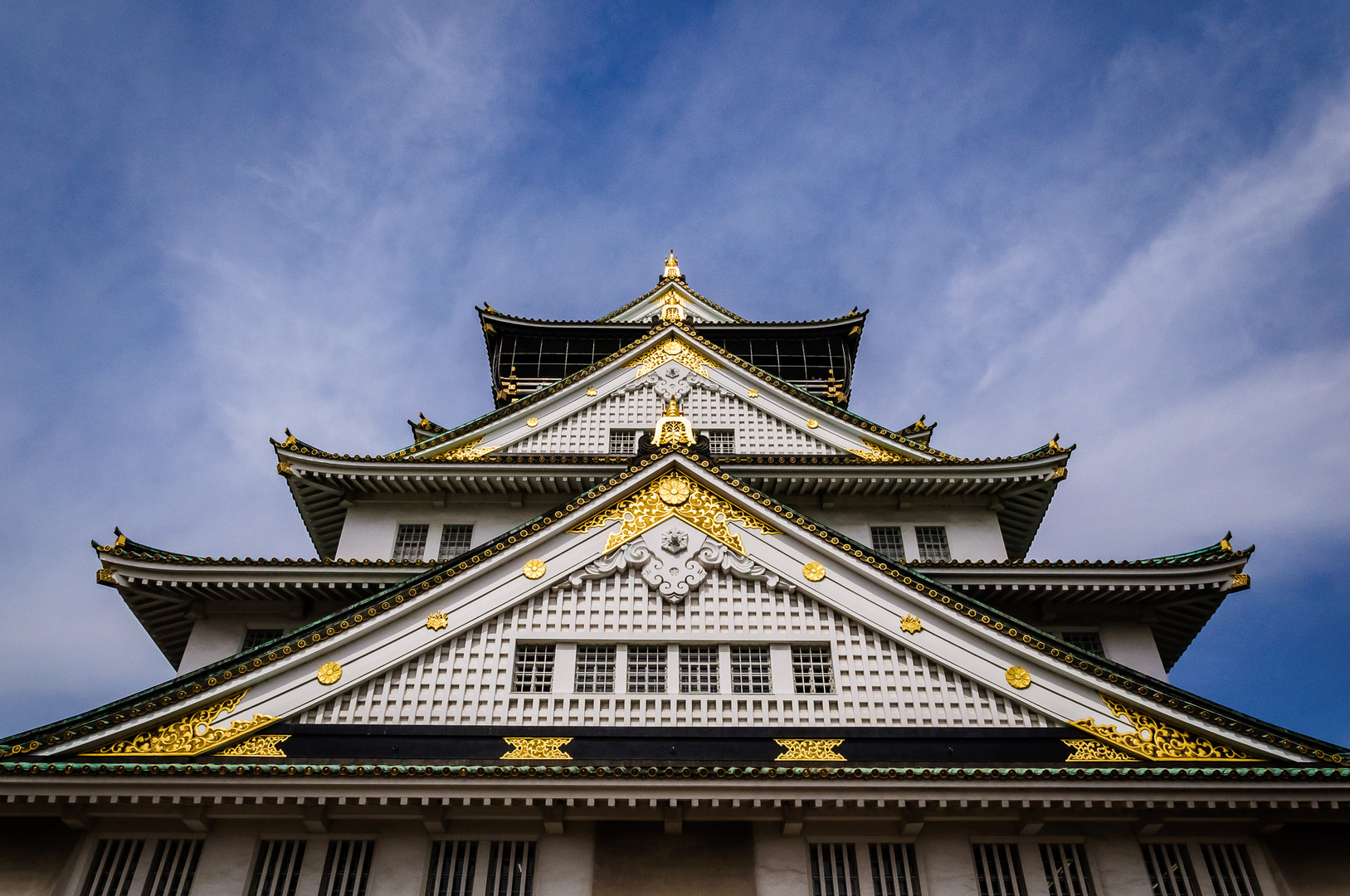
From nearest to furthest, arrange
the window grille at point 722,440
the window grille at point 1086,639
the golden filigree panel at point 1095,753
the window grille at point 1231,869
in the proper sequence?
1. the window grille at point 1231,869
2. the golden filigree panel at point 1095,753
3. the window grille at point 1086,639
4. the window grille at point 722,440

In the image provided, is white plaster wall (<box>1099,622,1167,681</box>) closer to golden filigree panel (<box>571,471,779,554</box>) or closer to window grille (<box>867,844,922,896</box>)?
window grille (<box>867,844,922,896</box>)

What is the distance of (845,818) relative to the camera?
12.8 meters

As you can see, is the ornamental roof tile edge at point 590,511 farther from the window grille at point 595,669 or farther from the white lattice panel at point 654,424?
the white lattice panel at point 654,424

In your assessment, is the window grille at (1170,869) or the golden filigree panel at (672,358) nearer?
the window grille at (1170,869)

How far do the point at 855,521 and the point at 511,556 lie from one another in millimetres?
10271

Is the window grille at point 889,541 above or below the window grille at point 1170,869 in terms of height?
above

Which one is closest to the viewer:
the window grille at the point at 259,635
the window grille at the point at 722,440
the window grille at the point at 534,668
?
the window grille at the point at 534,668

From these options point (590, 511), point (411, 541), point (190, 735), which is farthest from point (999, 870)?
point (411, 541)

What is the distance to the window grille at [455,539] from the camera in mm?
22328

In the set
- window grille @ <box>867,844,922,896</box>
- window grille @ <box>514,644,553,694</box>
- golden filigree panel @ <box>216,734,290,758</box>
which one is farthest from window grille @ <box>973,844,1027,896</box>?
golden filigree panel @ <box>216,734,290,758</box>

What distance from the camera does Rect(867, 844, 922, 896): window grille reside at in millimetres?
12539

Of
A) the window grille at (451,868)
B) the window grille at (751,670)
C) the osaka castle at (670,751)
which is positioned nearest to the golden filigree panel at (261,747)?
the osaka castle at (670,751)

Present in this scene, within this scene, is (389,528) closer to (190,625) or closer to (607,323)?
(190,625)

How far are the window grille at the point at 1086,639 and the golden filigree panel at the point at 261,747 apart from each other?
15.9 meters
